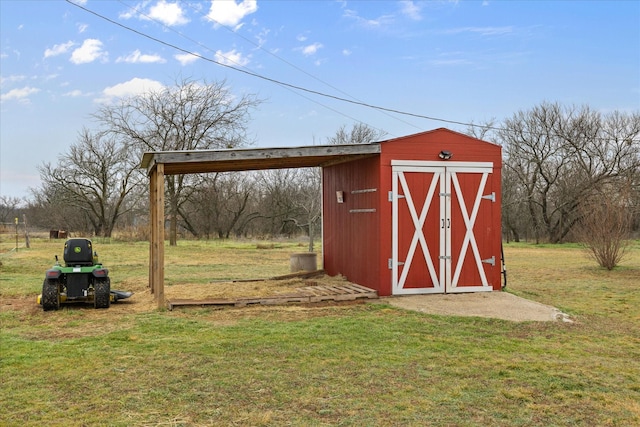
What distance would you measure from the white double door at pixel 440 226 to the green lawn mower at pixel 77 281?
456 cm

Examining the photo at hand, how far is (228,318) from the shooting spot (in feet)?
25.3

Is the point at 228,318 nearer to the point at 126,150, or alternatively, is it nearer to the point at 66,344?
the point at 66,344

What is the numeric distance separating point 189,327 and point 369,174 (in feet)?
13.6

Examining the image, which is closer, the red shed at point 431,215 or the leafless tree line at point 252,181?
the red shed at point 431,215

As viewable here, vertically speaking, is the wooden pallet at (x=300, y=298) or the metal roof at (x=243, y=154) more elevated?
the metal roof at (x=243, y=154)

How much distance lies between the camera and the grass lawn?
13.4 ft

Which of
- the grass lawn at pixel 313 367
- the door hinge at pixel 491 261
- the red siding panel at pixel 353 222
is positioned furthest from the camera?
the door hinge at pixel 491 261

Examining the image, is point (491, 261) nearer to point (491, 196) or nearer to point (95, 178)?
point (491, 196)

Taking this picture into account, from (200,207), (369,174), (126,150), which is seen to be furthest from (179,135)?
(369,174)

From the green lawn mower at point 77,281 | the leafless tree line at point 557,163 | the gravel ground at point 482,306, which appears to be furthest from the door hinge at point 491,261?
the leafless tree line at point 557,163

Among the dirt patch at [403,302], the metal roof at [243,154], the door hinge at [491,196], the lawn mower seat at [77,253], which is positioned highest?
the metal roof at [243,154]

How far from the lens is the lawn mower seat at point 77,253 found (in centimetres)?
858

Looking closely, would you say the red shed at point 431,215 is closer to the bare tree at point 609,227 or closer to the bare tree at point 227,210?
the bare tree at point 609,227

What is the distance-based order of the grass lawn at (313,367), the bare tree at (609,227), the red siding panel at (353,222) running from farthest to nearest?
the bare tree at (609,227), the red siding panel at (353,222), the grass lawn at (313,367)
